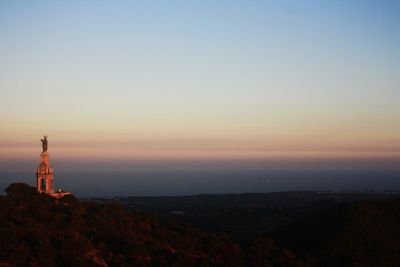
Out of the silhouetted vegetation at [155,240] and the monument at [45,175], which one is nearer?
the silhouetted vegetation at [155,240]

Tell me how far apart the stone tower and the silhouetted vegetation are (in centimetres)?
90

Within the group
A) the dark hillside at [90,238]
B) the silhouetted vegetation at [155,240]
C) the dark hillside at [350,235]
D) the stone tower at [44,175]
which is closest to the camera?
the dark hillside at [90,238]

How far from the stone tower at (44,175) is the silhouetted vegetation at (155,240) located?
0.90m

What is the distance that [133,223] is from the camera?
3300 cm

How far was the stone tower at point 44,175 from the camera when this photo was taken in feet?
116

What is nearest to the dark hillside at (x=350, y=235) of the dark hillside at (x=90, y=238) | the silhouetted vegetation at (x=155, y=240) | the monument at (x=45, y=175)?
the silhouetted vegetation at (x=155, y=240)

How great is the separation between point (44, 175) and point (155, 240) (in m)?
10.2

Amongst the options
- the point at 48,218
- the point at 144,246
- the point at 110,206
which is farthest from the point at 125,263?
the point at 110,206

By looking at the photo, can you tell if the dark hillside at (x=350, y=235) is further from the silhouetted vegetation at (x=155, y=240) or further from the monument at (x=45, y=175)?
the monument at (x=45, y=175)

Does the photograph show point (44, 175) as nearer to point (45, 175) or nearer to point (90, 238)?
point (45, 175)

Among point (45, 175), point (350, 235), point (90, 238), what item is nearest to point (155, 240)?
point (90, 238)

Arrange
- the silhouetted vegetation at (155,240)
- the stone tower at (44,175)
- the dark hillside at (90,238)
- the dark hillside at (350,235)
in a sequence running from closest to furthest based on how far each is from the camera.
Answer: the dark hillside at (90,238)
the silhouetted vegetation at (155,240)
the dark hillside at (350,235)
the stone tower at (44,175)

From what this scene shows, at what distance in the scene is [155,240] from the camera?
29547mm

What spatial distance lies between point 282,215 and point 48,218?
49.3 meters
